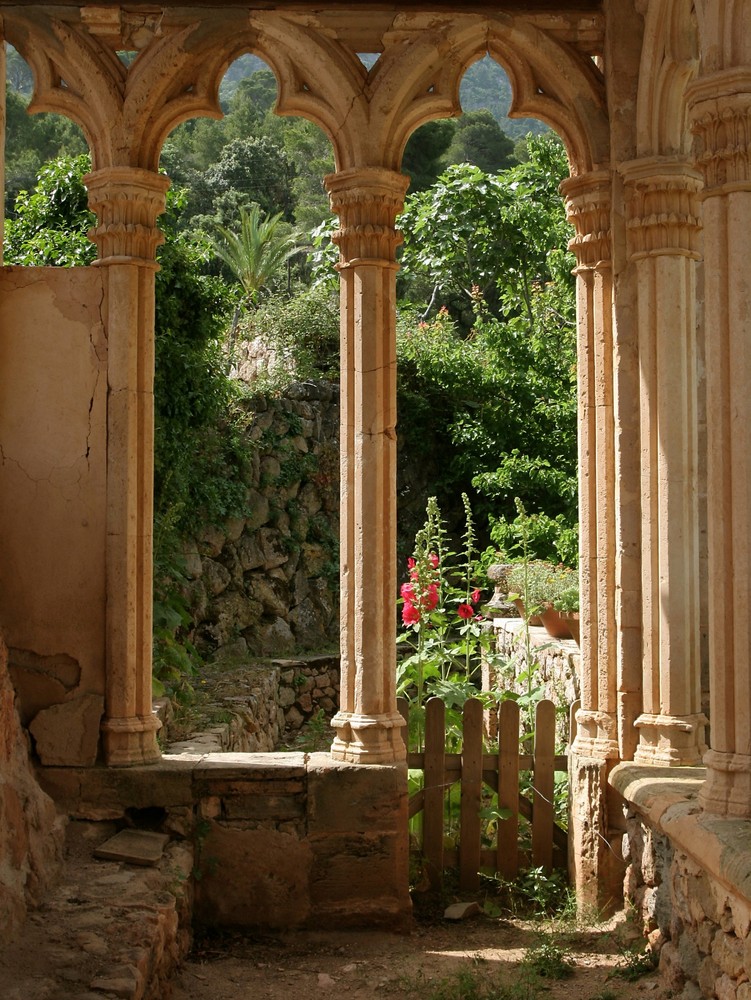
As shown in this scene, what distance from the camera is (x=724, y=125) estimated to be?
4070 millimetres

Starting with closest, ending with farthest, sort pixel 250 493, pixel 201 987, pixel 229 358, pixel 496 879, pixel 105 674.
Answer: pixel 201 987 → pixel 105 674 → pixel 496 879 → pixel 250 493 → pixel 229 358

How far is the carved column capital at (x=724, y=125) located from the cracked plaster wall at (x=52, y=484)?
279 centimetres

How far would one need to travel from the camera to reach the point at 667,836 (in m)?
4.46

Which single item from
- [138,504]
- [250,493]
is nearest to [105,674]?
[138,504]

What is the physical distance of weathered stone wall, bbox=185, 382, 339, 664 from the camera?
35.9 ft

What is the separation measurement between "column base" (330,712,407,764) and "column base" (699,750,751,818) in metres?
1.64

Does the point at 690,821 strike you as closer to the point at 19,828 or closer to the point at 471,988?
the point at 471,988

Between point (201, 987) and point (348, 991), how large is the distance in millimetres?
578

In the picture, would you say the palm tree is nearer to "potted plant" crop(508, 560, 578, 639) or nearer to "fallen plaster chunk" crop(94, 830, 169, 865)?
"potted plant" crop(508, 560, 578, 639)

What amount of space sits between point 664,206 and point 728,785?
8.72ft

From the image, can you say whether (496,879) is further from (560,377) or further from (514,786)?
(560,377)

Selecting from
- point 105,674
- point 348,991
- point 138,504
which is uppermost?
point 138,504

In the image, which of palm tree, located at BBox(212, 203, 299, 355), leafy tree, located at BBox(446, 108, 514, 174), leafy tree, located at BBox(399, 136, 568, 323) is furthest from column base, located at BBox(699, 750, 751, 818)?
leafy tree, located at BBox(446, 108, 514, 174)

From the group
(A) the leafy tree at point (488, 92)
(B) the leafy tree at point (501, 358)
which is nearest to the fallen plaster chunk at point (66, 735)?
(B) the leafy tree at point (501, 358)
